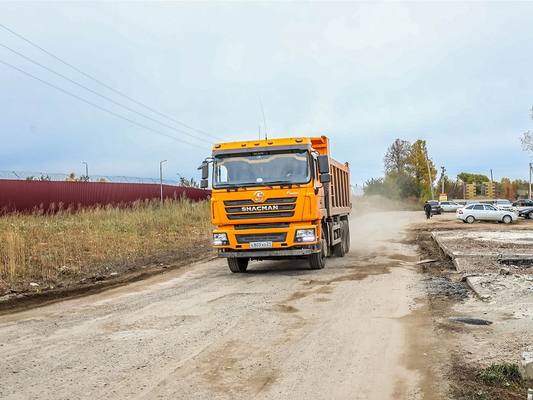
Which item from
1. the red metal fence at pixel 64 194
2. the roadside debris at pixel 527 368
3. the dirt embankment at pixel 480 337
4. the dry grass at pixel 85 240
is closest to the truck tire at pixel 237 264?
the dry grass at pixel 85 240

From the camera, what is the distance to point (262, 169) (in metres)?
12.6

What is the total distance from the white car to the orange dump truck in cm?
3165

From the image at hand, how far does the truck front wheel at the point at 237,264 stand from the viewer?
525 inches

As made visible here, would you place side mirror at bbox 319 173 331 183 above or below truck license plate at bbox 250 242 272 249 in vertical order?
above

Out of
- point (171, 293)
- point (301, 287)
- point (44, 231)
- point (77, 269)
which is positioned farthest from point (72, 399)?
point (44, 231)

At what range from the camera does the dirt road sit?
194 inches

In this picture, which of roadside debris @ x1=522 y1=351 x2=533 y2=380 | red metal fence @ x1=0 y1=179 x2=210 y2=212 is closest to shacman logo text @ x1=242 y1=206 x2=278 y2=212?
roadside debris @ x1=522 y1=351 x2=533 y2=380

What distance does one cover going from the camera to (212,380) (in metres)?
5.10

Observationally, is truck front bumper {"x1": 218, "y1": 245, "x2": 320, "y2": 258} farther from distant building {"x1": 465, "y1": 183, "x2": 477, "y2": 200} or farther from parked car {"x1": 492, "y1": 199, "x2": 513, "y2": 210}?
distant building {"x1": 465, "y1": 183, "x2": 477, "y2": 200}

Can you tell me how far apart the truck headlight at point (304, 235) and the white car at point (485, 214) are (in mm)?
32143

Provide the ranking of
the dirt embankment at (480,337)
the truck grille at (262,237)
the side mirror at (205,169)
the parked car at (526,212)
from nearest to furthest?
1. the dirt embankment at (480,337)
2. the truck grille at (262,237)
3. the side mirror at (205,169)
4. the parked car at (526,212)

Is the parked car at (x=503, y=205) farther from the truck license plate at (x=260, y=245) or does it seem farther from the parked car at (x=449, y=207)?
the truck license plate at (x=260, y=245)

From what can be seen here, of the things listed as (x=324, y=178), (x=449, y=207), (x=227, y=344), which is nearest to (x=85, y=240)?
(x=324, y=178)

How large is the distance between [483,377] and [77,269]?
1126 centimetres
